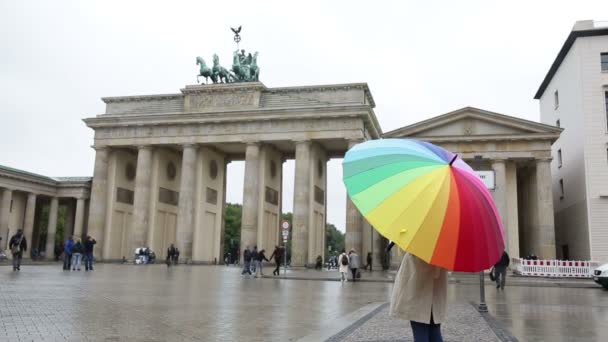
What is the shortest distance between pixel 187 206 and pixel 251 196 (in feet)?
20.9

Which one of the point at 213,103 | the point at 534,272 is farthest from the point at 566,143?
the point at 213,103

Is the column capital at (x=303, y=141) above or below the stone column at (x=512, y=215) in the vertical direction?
above

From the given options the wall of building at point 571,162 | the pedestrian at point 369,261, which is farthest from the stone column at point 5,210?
the wall of building at point 571,162

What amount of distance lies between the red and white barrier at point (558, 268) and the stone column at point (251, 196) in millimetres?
23258

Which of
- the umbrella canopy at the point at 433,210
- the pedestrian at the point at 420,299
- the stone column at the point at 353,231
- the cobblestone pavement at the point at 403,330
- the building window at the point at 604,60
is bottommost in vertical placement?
the cobblestone pavement at the point at 403,330

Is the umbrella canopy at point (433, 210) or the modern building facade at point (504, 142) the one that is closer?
the umbrella canopy at point (433, 210)

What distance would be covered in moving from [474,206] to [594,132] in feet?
134

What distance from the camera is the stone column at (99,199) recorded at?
53062mm

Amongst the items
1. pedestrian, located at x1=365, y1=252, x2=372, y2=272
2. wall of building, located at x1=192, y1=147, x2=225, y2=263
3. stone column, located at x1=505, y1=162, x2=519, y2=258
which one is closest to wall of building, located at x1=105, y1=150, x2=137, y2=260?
wall of building, located at x1=192, y1=147, x2=225, y2=263

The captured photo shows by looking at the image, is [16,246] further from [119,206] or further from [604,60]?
[604,60]

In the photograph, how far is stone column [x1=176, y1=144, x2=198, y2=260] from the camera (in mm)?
50656

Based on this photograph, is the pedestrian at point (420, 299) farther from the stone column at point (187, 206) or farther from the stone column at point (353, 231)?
the stone column at point (187, 206)

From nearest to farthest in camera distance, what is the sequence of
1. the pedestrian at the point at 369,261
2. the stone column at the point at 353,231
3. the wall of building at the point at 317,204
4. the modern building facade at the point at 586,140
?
the modern building facade at the point at 586,140, the pedestrian at the point at 369,261, the stone column at the point at 353,231, the wall of building at the point at 317,204

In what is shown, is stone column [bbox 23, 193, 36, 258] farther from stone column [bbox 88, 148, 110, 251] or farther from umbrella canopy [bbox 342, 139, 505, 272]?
umbrella canopy [bbox 342, 139, 505, 272]
